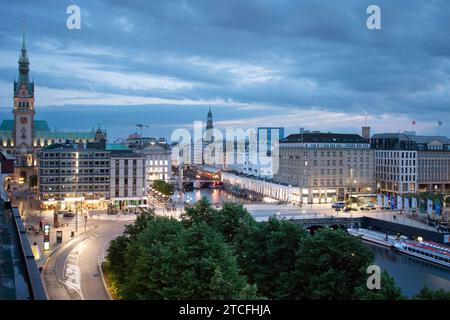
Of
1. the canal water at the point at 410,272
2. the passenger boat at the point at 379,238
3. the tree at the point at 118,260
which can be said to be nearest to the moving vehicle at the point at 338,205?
the passenger boat at the point at 379,238

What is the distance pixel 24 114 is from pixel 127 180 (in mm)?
43755

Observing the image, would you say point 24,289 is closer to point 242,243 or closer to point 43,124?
point 242,243

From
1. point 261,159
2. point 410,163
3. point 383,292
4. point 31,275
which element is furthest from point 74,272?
point 261,159

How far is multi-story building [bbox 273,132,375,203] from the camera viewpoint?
65250 mm

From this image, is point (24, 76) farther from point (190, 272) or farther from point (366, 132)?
point (190, 272)

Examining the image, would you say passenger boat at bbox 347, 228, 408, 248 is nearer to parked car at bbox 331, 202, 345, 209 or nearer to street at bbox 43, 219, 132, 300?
parked car at bbox 331, 202, 345, 209

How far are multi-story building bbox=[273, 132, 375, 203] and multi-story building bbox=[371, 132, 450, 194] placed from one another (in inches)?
130

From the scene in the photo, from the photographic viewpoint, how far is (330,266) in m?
21.1

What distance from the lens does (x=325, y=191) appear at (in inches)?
2586

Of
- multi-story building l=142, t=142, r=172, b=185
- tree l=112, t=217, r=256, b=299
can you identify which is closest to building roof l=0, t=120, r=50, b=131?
multi-story building l=142, t=142, r=172, b=185

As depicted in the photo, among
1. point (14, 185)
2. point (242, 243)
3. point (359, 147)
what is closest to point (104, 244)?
point (242, 243)

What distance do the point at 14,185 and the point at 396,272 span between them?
7214 centimetres
